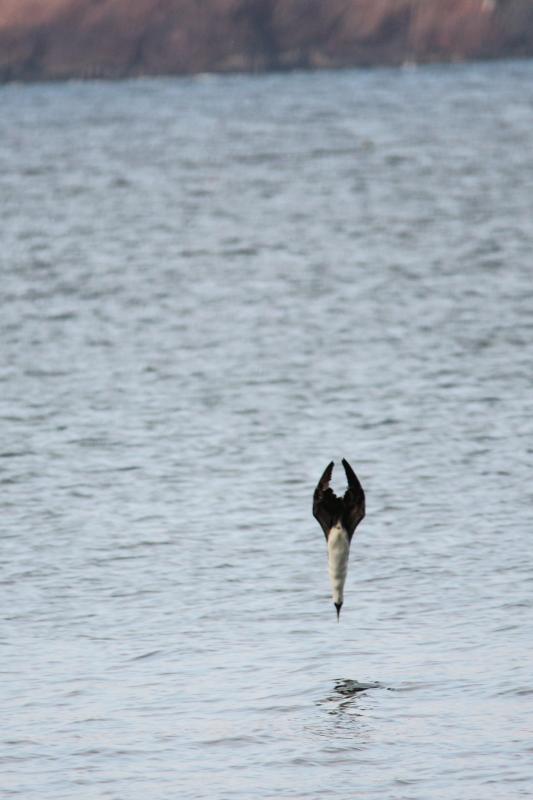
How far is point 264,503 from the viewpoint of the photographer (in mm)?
28156

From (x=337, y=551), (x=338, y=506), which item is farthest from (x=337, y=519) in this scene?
(x=337, y=551)

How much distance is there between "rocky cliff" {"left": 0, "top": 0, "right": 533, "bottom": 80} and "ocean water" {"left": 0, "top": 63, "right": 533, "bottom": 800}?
9689 centimetres

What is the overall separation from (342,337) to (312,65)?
127 meters

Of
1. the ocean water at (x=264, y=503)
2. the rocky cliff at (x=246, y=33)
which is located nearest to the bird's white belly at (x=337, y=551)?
the ocean water at (x=264, y=503)

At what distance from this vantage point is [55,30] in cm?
16100

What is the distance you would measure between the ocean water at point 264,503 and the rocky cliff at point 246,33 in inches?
3815

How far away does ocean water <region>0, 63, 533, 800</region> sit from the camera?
1892 cm

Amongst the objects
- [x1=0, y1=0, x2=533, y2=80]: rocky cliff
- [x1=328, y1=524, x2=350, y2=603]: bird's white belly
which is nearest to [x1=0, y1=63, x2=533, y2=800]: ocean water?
[x1=328, y1=524, x2=350, y2=603]: bird's white belly

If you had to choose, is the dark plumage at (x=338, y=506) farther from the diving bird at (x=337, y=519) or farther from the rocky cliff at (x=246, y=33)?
the rocky cliff at (x=246, y=33)

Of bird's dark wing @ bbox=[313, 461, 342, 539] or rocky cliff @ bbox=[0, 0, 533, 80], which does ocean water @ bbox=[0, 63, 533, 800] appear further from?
rocky cliff @ bbox=[0, 0, 533, 80]

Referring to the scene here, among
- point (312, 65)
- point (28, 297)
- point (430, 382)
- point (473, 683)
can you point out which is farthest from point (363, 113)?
point (473, 683)

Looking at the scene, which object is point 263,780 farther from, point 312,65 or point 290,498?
point 312,65

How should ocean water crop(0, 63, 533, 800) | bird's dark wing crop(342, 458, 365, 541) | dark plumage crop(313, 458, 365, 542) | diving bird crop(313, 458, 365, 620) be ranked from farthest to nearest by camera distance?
ocean water crop(0, 63, 533, 800), diving bird crop(313, 458, 365, 620), dark plumage crop(313, 458, 365, 542), bird's dark wing crop(342, 458, 365, 541)

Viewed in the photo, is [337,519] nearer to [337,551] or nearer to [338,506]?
[338,506]
